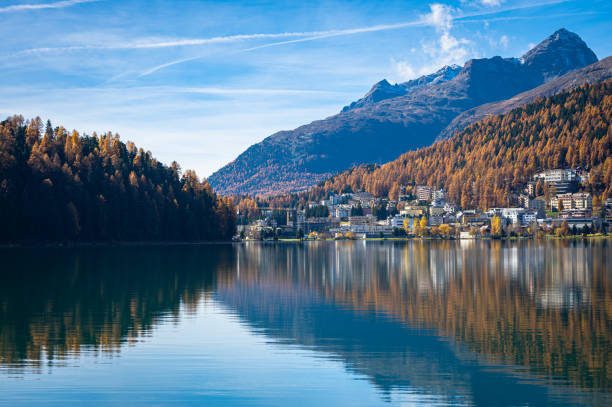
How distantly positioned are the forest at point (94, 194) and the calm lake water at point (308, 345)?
204 feet

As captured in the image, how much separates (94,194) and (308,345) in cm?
9951

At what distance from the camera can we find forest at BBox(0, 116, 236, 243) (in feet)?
298

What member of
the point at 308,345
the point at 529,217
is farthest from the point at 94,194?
the point at 529,217

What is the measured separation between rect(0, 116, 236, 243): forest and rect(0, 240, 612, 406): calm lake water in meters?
62.2

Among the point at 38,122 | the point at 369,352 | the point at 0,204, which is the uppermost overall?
the point at 38,122

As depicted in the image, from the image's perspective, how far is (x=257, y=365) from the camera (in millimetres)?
16391

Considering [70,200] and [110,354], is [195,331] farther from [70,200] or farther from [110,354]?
[70,200]

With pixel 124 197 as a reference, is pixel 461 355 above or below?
below

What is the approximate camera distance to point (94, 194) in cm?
11000

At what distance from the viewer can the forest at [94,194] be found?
90688mm

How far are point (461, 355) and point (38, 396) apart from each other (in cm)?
1111

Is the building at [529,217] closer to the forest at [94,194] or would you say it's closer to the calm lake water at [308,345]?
the forest at [94,194]

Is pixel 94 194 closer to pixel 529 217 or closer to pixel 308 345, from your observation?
pixel 308 345

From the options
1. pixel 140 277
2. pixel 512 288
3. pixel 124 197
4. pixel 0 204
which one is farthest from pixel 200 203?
pixel 512 288
